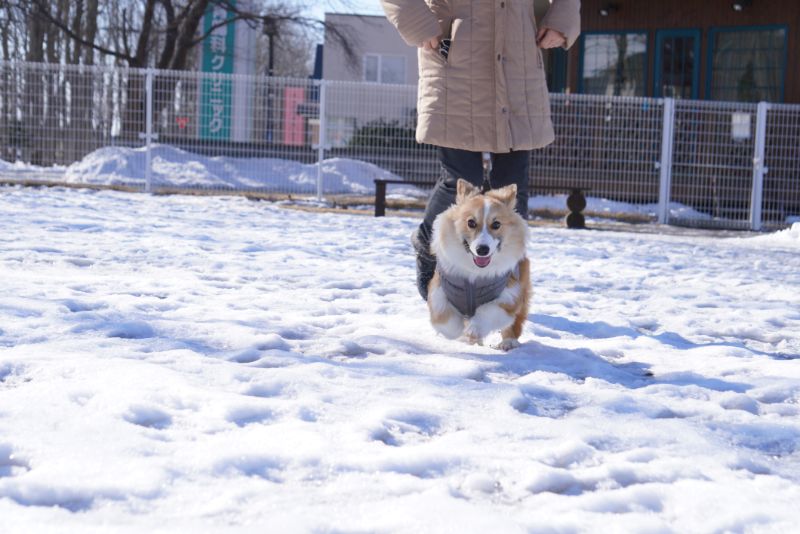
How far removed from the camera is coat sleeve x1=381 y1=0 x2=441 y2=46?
4.05 m

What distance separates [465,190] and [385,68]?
29.1 meters

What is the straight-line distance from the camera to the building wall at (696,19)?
1327 cm

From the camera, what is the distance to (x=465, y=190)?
13.2 feet

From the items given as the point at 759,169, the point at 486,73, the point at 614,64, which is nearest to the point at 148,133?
the point at 614,64

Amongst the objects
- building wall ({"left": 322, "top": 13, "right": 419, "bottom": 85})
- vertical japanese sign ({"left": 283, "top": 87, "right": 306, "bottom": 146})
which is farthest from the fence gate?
building wall ({"left": 322, "top": 13, "right": 419, "bottom": 85})

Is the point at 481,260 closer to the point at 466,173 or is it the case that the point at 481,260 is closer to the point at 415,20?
the point at 466,173

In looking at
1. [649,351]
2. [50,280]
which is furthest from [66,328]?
[649,351]

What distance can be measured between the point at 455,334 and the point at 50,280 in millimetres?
2203

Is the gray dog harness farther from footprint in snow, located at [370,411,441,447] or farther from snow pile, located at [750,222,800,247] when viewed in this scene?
snow pile, located at [750,222,800,247]

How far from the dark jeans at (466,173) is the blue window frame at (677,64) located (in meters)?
10.6

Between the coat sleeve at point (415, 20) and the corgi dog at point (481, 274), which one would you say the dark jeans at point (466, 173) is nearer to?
the corgi dog at point (481, 274)

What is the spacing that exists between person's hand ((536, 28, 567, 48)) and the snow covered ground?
1.25 m

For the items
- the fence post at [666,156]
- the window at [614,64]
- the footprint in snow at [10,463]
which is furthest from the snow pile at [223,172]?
the footprint in snow at [10,463]

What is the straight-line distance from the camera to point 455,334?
156 inches
